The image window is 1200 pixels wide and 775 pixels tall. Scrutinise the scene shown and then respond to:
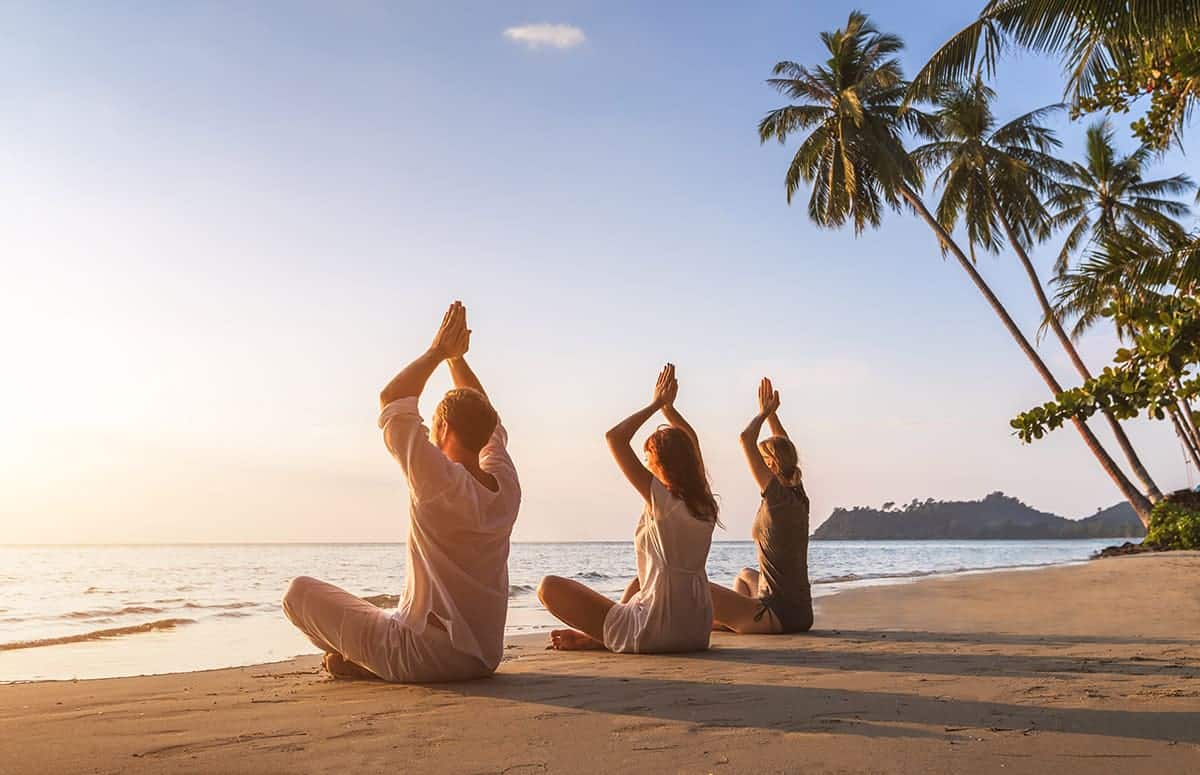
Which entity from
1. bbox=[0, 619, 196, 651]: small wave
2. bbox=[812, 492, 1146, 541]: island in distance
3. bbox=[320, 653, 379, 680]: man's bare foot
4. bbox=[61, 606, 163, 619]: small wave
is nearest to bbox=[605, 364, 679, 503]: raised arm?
bbox=[320, 653, 379, 680]: man's bare foot

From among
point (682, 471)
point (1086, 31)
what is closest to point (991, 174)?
point (1086, 31)

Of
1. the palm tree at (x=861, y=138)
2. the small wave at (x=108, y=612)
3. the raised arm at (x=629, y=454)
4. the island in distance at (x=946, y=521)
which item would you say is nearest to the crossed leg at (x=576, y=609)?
the raised arm at (x=629, y=454)

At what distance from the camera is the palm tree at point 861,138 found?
2445cm

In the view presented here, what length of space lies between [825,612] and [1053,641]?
3.52 meters

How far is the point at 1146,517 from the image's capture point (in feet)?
87.5

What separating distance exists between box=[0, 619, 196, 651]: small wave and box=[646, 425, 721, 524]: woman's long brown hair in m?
5.62

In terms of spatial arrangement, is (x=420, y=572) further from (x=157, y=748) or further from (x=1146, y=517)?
(x=1146, y=517)

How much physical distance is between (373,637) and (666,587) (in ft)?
6.91

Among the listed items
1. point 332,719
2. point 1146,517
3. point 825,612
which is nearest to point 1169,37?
point 825,612

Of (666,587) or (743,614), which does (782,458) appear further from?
(666,587)

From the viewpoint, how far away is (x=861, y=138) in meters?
24.8

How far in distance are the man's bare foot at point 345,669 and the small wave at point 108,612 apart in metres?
7.12

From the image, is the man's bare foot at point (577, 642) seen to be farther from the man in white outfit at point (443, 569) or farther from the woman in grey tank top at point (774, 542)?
the man in white outfit at point (443, 569)

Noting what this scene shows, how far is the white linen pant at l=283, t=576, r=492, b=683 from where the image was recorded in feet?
14.2
